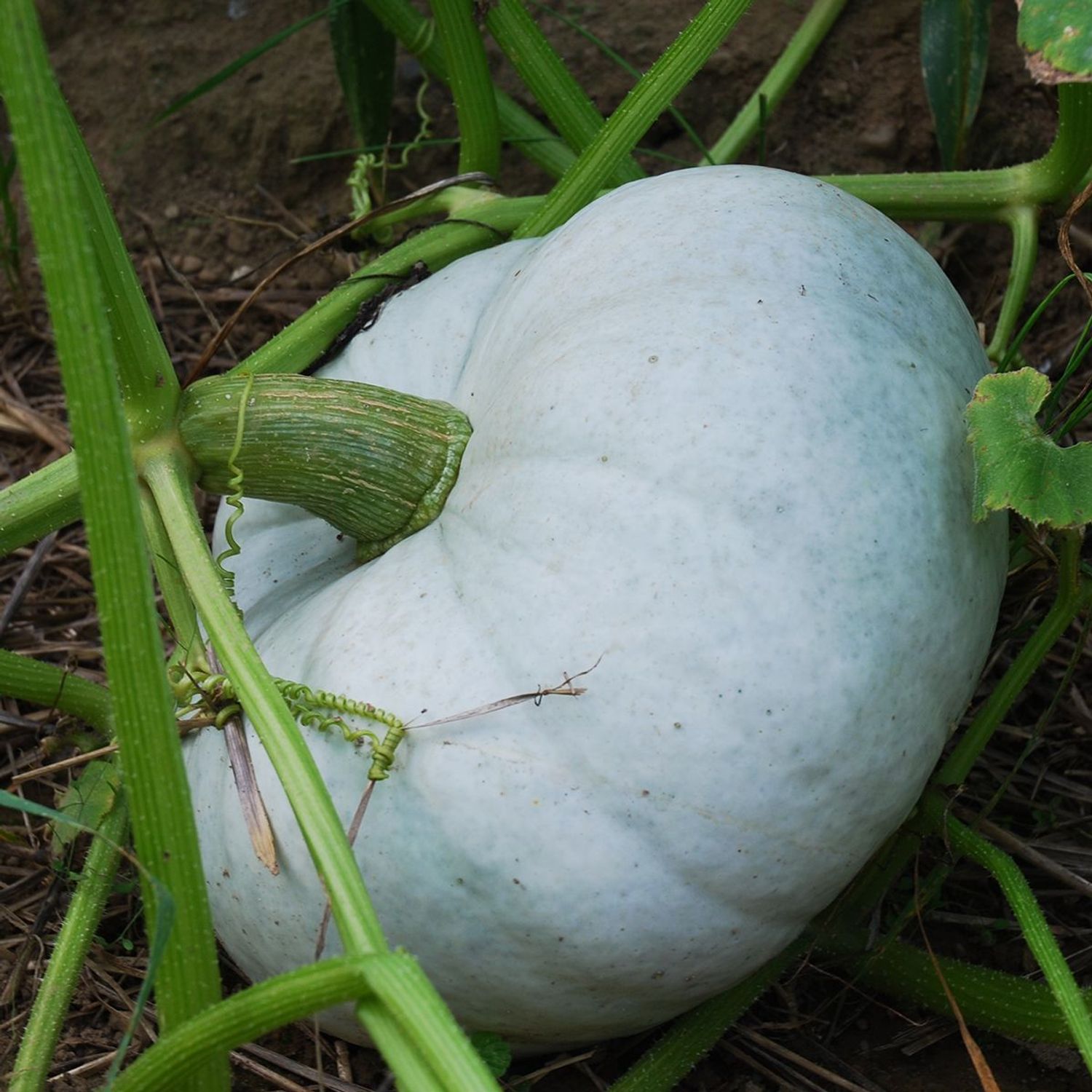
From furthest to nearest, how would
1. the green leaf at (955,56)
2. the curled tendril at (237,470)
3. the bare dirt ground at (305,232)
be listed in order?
1. the green leaf at (955,56)
2. the bare dirt ground at (305,232)
3. the curled tendril at (237,470)

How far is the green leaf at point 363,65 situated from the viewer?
202cm

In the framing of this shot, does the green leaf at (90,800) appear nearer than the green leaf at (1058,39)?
No

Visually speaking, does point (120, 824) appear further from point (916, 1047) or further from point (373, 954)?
point (916, 1047)

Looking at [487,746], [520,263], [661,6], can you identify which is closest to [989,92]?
[661,6]

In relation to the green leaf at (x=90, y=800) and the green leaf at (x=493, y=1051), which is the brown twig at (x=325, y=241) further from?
the green leaf at (x=493, y=1051)

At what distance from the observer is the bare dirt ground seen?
144cm

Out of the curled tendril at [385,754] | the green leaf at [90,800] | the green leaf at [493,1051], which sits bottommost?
the green leaf at [493,1051]

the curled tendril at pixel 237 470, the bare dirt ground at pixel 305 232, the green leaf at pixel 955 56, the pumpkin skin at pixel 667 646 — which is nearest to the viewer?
the pumpkin skin at pixel 667 646

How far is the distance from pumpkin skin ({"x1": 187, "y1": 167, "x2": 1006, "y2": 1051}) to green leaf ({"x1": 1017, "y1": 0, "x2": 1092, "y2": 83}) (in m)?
0.21

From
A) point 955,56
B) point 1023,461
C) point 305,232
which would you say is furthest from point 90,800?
point 955,56

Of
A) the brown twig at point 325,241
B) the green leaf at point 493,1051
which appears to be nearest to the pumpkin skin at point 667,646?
the green leaf at point 493,1051

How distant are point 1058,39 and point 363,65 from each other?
120 centimetres

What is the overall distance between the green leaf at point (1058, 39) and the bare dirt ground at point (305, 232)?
22.4 inches

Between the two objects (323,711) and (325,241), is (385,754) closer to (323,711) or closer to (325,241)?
(323,711)
